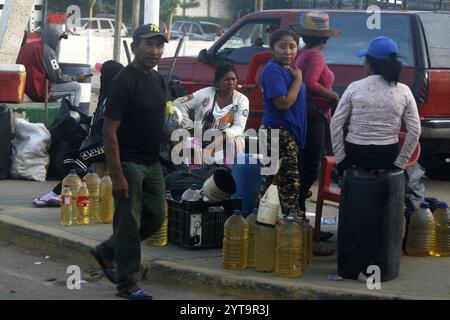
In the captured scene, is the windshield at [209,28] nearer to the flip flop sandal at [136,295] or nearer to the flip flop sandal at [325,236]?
the flip flop sandal at [325,236]

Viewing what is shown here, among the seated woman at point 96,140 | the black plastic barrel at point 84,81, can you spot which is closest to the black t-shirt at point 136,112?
the seated woman at point 96,140

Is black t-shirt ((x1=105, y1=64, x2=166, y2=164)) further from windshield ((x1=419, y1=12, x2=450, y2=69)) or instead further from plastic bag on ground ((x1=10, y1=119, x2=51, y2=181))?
windshield ((x1=419, y1=12, x2=450, y2=69))

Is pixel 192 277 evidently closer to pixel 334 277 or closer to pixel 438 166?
pixel 334 277

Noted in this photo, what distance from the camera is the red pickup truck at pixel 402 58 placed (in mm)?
11703

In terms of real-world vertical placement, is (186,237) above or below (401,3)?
below

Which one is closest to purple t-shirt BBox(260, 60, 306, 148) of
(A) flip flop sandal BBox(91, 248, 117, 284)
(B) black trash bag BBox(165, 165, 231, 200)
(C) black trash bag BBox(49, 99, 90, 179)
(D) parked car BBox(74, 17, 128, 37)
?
(B) black trash bag BBox(165, 165, 231, 200)

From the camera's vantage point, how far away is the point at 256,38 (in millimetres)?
13352

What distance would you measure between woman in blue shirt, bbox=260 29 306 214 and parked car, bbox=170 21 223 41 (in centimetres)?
4004

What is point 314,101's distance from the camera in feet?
26.7

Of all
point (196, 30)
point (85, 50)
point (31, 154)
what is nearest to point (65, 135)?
point (31, 154)

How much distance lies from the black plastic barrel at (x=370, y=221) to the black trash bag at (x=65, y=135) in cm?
498

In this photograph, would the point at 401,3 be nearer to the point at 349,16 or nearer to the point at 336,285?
the point at 349,16
